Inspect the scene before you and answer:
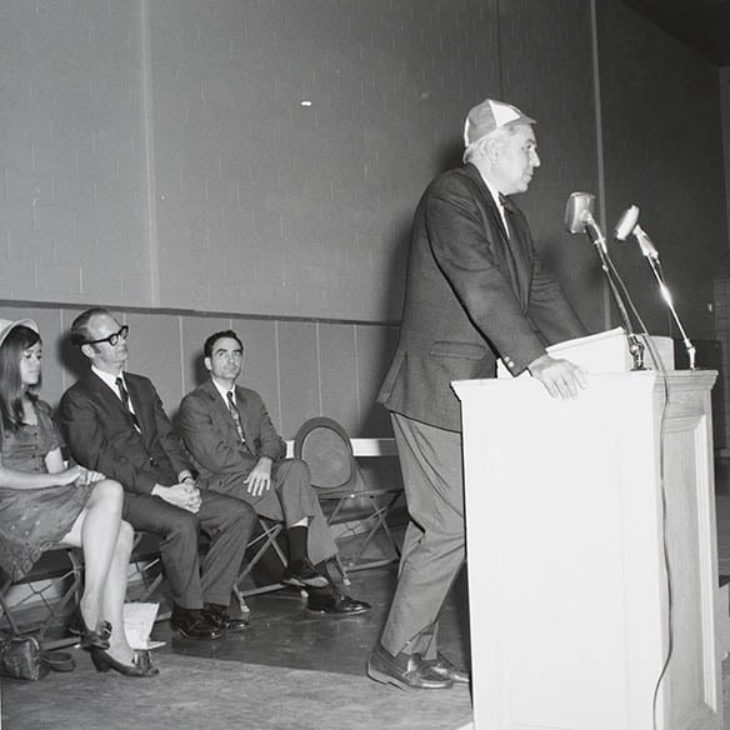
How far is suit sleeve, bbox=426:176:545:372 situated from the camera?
300 centimetres

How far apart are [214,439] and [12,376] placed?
1320mm

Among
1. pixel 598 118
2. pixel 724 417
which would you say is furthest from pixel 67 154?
pixel 724 417

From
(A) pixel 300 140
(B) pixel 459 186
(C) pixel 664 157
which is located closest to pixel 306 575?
(B) pixel 459 186

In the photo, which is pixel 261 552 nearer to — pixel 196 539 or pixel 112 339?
pixel 196 539

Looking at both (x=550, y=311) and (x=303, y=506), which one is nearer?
(x=550, y=311)

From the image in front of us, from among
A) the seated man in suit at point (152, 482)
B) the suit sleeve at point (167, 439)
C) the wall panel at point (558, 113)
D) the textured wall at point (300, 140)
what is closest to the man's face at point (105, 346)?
the seated man in suit at point (152, 482)

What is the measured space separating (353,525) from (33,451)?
373cm

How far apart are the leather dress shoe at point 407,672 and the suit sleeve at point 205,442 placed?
210 centimetres

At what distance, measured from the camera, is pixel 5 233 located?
17.5 ft

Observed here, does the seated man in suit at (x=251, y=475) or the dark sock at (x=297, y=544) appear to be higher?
the seated man in suit at (x=251, y=475)

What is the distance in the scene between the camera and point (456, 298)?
10.7ft

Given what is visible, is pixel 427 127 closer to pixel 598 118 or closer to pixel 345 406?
pixel 345 406

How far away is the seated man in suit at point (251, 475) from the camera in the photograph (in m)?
5.21

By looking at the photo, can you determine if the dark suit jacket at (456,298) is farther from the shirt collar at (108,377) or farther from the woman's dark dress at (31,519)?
the shirt collar at (108,377)
